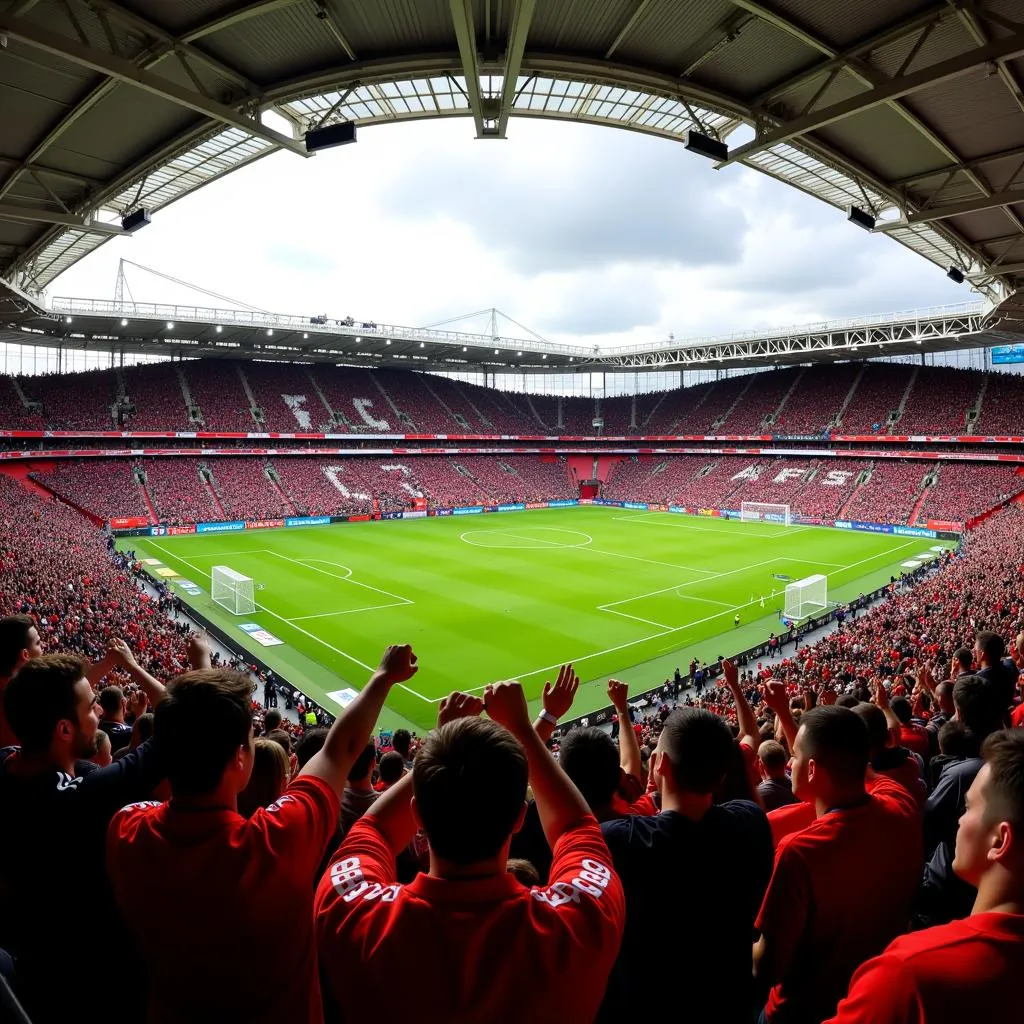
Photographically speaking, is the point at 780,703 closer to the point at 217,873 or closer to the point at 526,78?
the point at 217,873

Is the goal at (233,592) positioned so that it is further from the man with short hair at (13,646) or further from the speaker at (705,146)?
the man with short hair at (13,646)

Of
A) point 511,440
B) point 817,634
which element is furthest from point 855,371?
point 817,634

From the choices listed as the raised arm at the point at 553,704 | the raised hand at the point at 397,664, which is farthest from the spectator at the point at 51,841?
the raised arm at the point at 553,704

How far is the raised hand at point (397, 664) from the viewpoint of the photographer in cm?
297

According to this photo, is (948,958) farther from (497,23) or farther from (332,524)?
(332,524)

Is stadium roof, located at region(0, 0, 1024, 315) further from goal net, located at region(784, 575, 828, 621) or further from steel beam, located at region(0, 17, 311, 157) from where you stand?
goal net, located at region(784, 575, 828, 621)

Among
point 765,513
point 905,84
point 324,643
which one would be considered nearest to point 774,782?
point 905,84

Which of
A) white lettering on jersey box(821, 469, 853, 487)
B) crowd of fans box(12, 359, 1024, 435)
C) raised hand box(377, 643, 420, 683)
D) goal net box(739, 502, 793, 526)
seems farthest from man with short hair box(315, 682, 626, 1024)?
white lettering on jersey box(821, 469, 853, 487)

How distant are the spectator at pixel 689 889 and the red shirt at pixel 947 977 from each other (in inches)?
32.8

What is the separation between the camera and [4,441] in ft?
160

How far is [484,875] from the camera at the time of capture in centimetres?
189

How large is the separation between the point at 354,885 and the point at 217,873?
578 millimetres

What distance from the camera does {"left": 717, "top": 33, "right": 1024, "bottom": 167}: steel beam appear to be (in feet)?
28.4

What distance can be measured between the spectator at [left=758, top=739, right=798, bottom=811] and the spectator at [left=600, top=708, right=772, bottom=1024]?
2.25m
